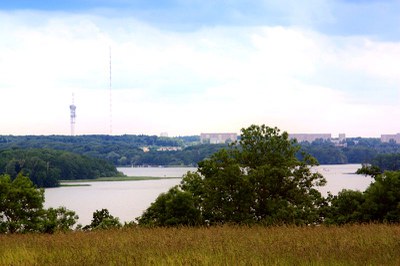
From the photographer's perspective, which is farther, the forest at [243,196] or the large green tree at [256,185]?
the large green tree at [256,185]

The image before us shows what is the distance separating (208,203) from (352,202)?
7713 mm

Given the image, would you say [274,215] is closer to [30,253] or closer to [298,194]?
[298,194]

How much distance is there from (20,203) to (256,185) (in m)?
13.0

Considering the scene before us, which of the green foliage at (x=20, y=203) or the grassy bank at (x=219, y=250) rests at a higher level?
the grassy bank at (x=219, y=250)

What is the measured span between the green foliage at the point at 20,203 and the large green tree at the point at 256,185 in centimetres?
583

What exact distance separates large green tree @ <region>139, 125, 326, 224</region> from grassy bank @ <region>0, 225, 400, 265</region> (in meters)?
19.4

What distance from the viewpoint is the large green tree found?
33.5m

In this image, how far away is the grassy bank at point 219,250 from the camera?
9484 millimetres

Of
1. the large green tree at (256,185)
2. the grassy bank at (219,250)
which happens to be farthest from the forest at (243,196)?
the grassy bank at (219,250)

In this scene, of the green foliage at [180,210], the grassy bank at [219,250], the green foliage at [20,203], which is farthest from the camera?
the green foliage at [20,203]

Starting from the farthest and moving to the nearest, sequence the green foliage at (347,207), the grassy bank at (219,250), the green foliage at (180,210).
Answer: the green foliage at (180,210) → the green foliage at (347,207) → the grassy bank at (219,250)

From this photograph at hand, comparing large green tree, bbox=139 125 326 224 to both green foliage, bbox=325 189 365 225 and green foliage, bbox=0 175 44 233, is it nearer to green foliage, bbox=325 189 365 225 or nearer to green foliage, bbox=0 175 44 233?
green foliage, bbox=325 189 365 225

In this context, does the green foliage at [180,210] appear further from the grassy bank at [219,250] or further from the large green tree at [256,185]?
the grassy bank at [219,250]

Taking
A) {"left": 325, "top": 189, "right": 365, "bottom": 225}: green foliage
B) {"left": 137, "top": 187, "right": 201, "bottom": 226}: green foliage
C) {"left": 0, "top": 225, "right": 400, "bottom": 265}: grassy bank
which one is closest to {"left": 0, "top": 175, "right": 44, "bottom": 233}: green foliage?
{"left": 137, "top": 187, "right": 201, "bottom": 226}: green foliage
